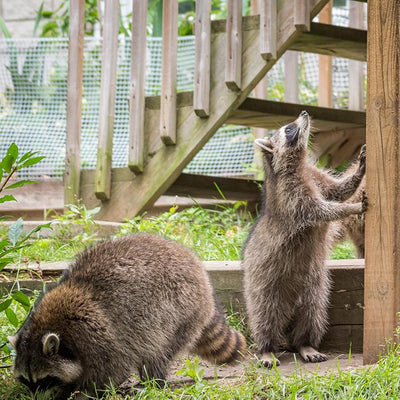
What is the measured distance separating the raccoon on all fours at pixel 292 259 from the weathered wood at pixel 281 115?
6.00ft

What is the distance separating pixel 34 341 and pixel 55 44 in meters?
5.12

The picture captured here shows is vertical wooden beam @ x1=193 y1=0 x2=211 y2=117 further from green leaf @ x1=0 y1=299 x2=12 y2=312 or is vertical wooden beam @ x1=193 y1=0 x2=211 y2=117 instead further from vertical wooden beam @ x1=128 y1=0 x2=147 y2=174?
green leaf @ x1=0 y1=299 x2=12 y2=312

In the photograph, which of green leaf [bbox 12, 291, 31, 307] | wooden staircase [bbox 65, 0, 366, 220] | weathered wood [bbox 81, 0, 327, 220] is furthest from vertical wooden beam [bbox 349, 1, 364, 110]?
green leaf [bbox 12, 291, 31, 307]

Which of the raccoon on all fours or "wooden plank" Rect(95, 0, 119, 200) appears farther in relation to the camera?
"wooden plank" Rect(95, 0, 119, 200)

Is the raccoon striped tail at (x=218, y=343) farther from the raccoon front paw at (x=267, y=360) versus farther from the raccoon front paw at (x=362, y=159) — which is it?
the raccoon front paw at (x=362, y=159)

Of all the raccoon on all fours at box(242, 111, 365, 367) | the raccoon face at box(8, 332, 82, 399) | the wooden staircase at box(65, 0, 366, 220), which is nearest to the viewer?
the raccoon face at box(8, 332, 82, 399)

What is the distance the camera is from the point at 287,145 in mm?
4855

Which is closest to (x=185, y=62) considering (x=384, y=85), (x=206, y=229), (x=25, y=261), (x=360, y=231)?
(x=206, y=229)

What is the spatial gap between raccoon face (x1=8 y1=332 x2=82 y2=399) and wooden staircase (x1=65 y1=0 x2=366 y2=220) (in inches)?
113

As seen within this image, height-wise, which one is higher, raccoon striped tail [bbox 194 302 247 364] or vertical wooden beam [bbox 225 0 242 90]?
vertical wooden beam [bbox 225 0 242 90]

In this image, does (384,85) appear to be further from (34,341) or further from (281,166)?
(34,341)

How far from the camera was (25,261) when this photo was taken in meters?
5.17

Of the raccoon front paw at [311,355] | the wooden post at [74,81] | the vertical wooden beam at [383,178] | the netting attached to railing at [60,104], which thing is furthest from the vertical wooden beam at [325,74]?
the vertical wooden beam at [383,178]

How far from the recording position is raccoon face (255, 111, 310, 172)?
4832mm
